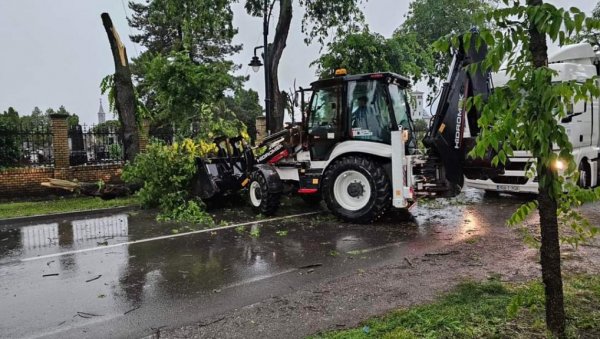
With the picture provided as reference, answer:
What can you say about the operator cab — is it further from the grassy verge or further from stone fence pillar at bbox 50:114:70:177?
stone fence pillar at bbox 50:114:70:177

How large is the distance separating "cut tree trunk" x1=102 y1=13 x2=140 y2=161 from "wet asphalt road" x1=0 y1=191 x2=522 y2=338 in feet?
11.3

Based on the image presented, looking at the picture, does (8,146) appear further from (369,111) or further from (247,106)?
(247,106)

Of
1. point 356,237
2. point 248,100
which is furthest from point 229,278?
point 248,100

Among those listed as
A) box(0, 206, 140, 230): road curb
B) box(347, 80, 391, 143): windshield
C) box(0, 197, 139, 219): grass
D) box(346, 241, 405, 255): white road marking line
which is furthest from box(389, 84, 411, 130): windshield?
box(0, 197, 139, 219): grass

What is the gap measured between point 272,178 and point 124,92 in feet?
19.3

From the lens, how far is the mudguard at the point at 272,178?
368 inches

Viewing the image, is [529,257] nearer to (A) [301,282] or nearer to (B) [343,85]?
(A) [301,282]

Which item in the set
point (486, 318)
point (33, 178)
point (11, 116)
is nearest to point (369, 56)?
point (33, 178)

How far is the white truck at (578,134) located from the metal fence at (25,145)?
1155 cm

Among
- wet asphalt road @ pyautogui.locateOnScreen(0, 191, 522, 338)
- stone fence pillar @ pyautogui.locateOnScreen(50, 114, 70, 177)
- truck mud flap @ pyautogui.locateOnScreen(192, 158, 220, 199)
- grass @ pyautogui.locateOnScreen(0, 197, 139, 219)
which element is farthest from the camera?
stone fence pillar @ pyautogui.locateOnScreen(50, 114, 70, 177)

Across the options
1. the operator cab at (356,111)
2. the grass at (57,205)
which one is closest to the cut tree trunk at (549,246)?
the operator cab at (356,111)

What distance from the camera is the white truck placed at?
1005 centimetres

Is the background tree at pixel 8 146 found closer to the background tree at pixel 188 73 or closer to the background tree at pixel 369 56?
the background tree at pixel 188 73

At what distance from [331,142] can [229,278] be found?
431cm
